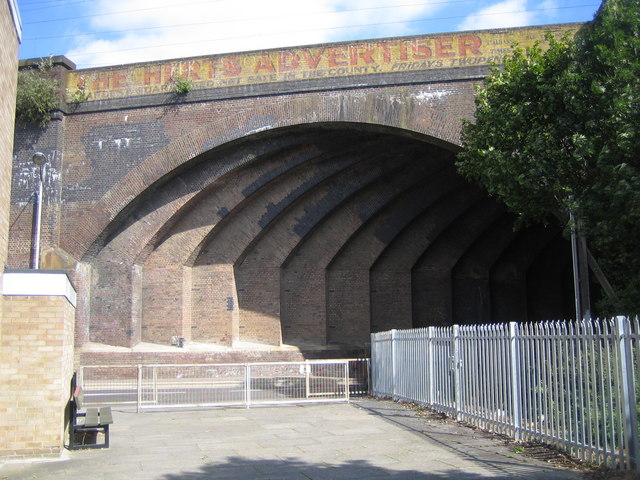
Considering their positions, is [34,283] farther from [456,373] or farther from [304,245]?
[304,245]

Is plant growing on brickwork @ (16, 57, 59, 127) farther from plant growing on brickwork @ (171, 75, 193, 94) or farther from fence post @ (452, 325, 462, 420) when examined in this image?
fence post @ (452, 325, 462, 420)

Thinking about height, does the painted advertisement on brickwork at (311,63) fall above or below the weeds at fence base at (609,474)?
above

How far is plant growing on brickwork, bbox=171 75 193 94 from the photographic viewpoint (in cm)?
2066

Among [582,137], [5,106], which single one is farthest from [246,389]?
[582,137]

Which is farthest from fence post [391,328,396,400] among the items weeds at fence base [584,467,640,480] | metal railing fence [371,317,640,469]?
weeds at fence base [584,467,640,480]

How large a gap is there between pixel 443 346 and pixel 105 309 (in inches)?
513

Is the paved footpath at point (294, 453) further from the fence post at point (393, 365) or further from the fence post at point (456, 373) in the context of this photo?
the fence post at point (393, 365)

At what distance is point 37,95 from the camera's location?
A: 824 inches

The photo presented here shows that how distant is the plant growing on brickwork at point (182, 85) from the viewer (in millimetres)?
20656

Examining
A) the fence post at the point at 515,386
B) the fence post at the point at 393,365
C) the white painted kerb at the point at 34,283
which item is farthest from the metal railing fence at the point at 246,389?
the fence post at the point at 515,386

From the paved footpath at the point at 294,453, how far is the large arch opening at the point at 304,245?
9846mm

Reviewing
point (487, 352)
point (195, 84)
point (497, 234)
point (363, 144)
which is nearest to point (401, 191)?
point (363, 144)

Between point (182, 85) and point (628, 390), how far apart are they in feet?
54.8

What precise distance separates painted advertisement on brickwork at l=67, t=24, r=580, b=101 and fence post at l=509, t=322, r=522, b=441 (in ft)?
35.1
